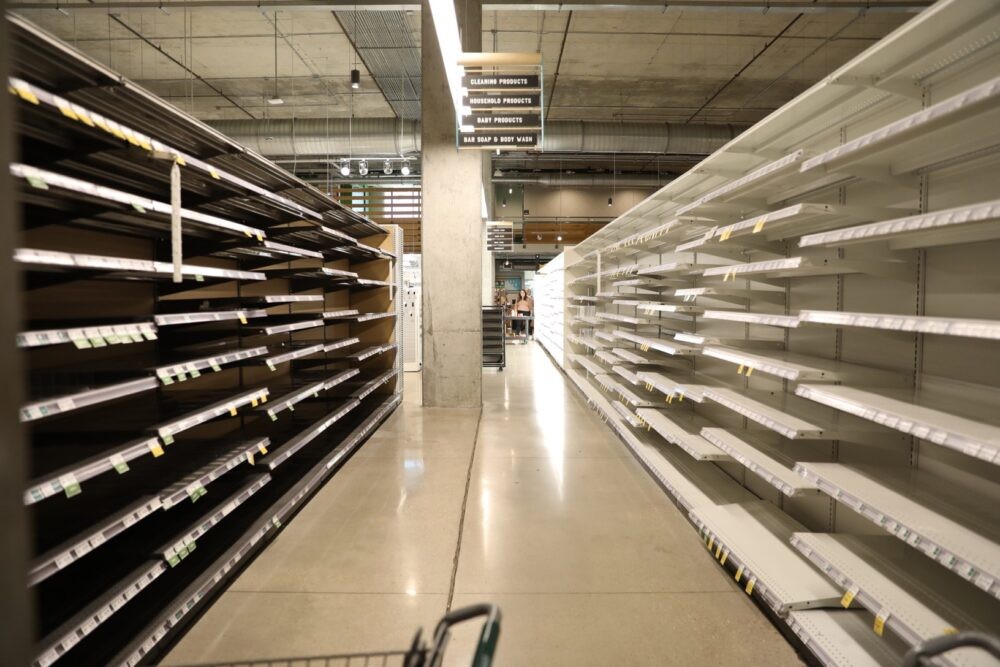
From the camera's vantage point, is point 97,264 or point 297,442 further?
point 297,442

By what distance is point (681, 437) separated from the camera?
385cm

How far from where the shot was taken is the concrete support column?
6895mm

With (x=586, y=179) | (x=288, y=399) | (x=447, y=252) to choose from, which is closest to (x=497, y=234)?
(x=586, y=179)

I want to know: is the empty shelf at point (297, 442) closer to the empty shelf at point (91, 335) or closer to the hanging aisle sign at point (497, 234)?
the empty shelf at point (91, 335)

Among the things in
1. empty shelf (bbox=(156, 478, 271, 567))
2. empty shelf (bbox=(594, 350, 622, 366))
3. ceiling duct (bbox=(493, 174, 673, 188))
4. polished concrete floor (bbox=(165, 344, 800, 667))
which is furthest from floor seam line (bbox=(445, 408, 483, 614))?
ceiling duct (bbox=(493, 174, 673, 188))

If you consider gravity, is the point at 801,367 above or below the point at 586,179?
below

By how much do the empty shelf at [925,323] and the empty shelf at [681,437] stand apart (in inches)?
56.7

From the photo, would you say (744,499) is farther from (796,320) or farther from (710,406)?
(796,320)

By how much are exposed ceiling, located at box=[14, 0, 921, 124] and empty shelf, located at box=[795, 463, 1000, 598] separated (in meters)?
6.32

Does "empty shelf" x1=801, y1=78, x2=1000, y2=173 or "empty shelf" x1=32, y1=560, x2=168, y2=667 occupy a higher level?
"empty shelf" x1=801, y1=78, x2=1000, y2=173

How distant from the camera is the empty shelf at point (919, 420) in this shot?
5.08ft

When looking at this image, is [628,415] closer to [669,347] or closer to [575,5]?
[669,347]

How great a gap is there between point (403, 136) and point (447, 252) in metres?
4.26

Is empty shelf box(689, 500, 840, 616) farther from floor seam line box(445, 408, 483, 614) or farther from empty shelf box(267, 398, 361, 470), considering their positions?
empty shelf box(267, 398, 361, 470)
